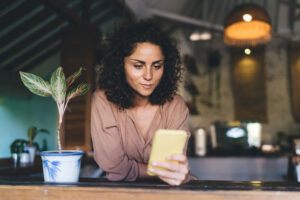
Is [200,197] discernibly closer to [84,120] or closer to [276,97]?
[84,120]

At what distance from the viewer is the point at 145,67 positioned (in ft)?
4.34

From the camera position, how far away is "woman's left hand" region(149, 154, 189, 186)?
2.80 feet

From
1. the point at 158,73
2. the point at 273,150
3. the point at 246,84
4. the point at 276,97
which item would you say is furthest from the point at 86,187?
the point at 276,97

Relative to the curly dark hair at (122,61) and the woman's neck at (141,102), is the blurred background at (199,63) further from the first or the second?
the woman's neck at (141,102)

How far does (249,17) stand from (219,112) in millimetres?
3880

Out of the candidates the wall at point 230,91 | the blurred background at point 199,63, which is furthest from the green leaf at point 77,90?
the wall at point 230,91

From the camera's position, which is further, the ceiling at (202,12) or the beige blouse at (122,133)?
the ceiling at (202,12)

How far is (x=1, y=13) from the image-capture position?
8.34ft

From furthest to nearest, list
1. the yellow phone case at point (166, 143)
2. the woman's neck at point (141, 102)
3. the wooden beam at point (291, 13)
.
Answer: the wooden beam at point (291, 13) → the woman's neck at point (141, 102) → the yellow phone case at point (166, 143)

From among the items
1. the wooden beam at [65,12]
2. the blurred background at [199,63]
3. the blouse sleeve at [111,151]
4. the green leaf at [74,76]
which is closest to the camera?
the green leaf at [74,76]

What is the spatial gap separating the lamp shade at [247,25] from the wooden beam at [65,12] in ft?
5.21

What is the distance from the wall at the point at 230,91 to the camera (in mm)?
6078

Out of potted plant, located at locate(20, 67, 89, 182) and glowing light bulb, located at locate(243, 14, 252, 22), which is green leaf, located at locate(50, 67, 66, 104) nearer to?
potted plant, located at locate(20, 67, 89, 182)

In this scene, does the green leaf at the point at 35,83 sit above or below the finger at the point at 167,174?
above
